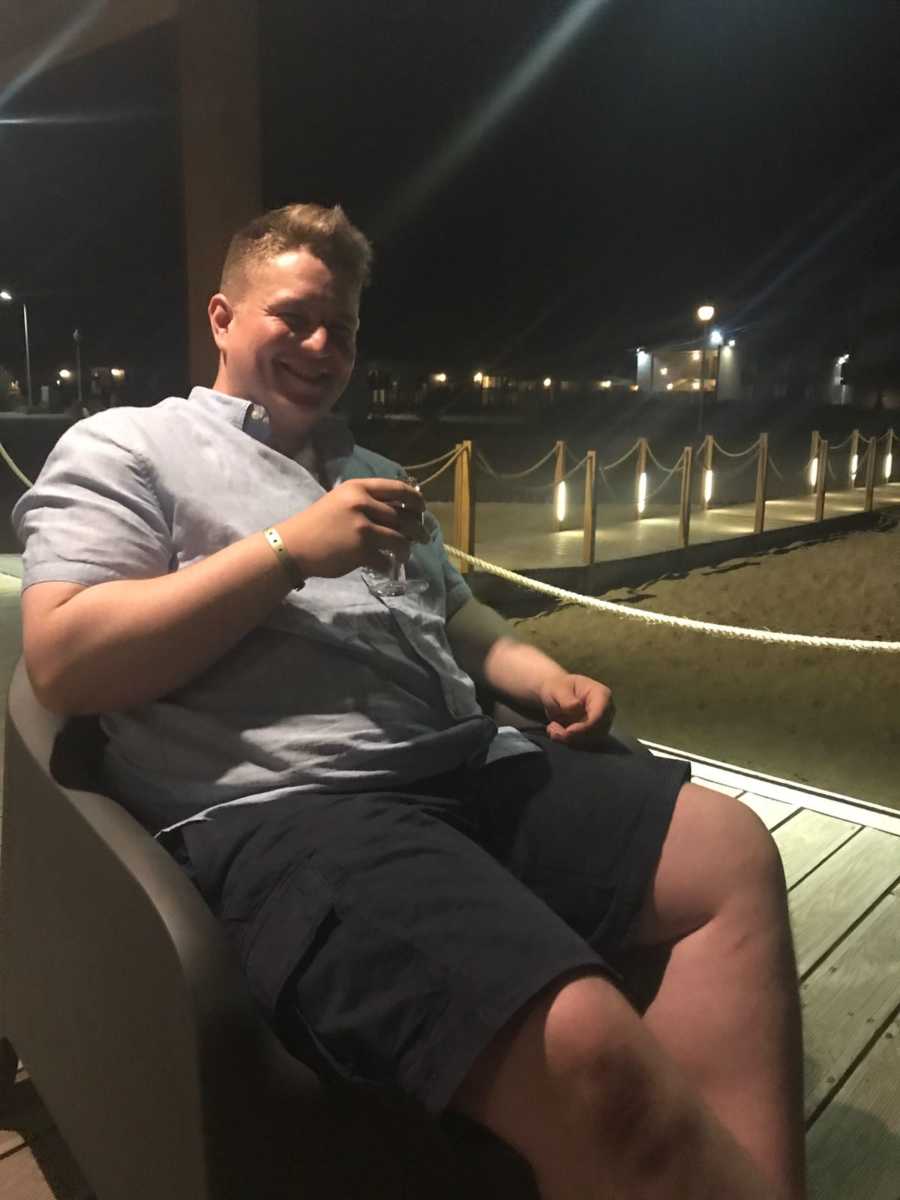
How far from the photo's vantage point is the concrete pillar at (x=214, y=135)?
11.1 ft

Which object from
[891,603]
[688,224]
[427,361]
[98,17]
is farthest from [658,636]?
[427,361]

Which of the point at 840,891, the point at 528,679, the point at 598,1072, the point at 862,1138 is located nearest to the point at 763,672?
the point at 840,891

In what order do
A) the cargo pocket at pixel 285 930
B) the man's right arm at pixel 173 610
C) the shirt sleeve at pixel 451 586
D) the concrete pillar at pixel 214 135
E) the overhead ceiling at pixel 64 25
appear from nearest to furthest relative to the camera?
the cargo pocket at pixel 285 930
the man's right arm at pixel 173 610
the shirt sleeve at pixel 451 586
the concrete pillar at pixel 214 135
the overhead ceiling at pixel 64 25

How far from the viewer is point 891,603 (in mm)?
6109

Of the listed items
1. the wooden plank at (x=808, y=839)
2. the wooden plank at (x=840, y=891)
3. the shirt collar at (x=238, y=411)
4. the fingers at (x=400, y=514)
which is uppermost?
the shirt collar at (x=238, y=411)

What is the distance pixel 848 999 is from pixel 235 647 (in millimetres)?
1372

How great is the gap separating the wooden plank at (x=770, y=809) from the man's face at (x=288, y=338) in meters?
1.69

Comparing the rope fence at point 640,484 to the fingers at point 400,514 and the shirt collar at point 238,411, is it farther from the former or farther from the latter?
the fingers at point 400,514

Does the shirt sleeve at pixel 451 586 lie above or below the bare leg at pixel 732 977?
above

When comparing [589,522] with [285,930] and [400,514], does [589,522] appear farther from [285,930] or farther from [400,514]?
[285,930]

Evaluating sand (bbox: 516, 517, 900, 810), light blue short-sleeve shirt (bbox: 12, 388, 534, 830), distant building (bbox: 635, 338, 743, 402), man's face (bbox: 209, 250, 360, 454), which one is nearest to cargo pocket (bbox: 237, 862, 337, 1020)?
light blue short-sleeve shirt (bbox: 12, 388, 534, 830)

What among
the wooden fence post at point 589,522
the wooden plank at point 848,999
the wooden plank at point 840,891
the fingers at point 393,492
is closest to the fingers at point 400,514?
the fingers at point 393,492

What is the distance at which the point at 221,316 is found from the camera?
1290mm

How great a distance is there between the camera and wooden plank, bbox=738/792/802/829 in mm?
2396
